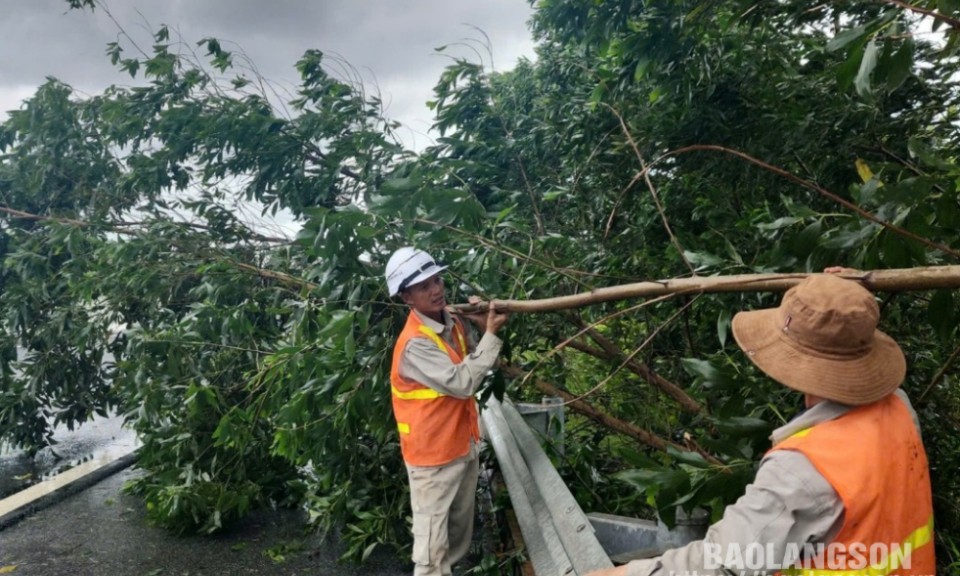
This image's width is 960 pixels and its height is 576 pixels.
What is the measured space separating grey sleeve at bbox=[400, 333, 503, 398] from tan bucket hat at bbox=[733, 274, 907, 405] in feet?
6.15

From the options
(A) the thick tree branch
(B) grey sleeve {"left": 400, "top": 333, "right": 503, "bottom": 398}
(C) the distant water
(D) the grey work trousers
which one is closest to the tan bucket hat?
(B) grey sleeve {"left": 400, "top": 333, "right": 503, "bottom": 398}

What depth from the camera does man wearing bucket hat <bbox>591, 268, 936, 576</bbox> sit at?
147 centimetres

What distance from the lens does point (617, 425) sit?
4.48m

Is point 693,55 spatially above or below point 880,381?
above

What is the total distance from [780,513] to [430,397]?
2285 mm

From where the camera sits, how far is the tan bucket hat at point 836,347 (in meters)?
1.59

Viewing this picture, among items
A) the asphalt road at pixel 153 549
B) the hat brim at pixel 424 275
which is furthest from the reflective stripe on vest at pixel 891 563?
the asphalt road at pixel 153 549

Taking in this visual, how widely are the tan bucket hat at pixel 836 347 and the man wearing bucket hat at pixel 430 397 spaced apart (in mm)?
1919

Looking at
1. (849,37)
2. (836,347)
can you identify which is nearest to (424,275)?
(849,37)

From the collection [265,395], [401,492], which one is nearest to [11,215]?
[265,395]

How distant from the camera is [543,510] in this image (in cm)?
305

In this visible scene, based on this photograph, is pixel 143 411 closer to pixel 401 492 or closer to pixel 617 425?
pixel 401 492

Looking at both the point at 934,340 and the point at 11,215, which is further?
the point at 11,215

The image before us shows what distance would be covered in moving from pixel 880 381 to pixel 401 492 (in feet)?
11.6
